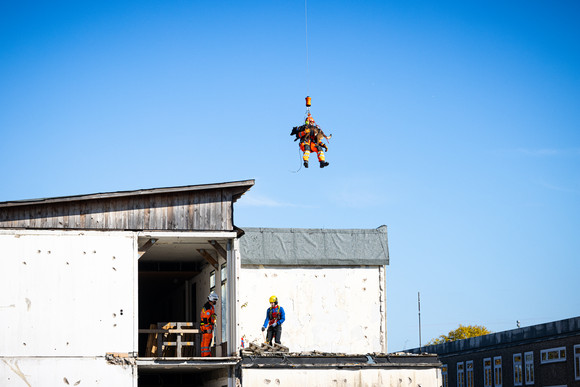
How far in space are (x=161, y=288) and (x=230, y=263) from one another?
526 inches

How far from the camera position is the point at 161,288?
38.1 metres

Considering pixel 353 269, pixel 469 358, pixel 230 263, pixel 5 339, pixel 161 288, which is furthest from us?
pixel 469 358

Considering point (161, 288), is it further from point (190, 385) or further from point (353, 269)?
point (353, 269)

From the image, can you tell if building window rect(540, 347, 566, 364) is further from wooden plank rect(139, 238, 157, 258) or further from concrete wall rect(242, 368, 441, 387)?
wooden plank rect(139, 238, 157, 258)

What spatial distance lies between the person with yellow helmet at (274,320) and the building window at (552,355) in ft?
54.8

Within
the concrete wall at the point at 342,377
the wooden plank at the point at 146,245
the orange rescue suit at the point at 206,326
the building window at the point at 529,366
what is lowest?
the building window at the point at 529,366

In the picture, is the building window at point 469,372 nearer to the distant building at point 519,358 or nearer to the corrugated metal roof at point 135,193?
the distant building at point 519,358

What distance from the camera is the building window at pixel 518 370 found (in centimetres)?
4141

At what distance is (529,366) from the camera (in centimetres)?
4069

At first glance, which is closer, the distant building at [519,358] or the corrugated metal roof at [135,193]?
the corrugated metal roof at [135,193]

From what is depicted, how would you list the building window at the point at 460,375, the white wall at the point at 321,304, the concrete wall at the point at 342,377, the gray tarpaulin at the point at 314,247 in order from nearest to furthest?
1. the concrete wall at the point at 342,377
2. the white wall at the point at 321,304
3. the gray tarpaulin at the point at 314,247
4. the building window at the point at 460,375

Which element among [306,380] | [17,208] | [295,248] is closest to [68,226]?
[17,208]

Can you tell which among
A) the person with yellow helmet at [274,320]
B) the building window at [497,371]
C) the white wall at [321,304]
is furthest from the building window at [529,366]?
the person with yellow helmet at [274,320]

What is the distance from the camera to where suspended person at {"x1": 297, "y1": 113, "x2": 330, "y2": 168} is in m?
27.2
